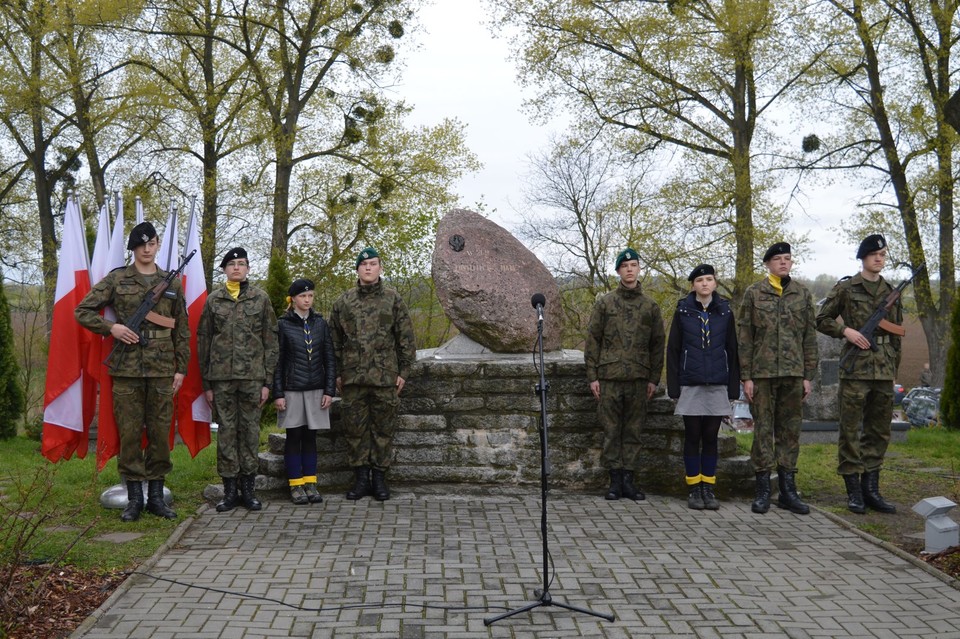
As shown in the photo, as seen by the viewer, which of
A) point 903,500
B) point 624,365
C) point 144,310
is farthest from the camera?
point 903,500

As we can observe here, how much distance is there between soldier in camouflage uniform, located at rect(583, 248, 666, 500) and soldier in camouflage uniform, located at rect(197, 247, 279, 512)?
2574mm

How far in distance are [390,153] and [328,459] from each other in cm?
1284

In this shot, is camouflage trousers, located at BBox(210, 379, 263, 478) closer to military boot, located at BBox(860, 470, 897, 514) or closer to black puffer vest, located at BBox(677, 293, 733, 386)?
black puffer vest, located at BBox(677, 293, 733, 386)

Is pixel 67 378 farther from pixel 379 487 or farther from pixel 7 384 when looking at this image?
pixel 7 384

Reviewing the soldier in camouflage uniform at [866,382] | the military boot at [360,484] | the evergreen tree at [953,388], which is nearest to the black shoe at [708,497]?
the soldier in camouflage uniform at [866,382]

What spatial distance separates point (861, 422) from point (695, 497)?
1461 mm

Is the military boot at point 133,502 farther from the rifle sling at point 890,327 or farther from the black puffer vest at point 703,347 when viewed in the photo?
the rifle sling at point 890,327

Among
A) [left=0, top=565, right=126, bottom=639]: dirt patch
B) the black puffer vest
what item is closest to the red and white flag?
[left=0, top=565, right=126, bottom=639]: dirt patch

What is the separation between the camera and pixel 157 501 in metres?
6.28

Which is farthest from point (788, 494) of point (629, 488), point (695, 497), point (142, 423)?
point (142, 423)

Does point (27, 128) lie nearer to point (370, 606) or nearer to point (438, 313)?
point (438, 313)

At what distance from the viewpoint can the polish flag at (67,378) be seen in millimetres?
6355

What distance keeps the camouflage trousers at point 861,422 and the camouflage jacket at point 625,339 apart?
1.49m

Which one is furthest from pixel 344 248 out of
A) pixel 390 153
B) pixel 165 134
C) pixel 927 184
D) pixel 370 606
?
pixel 370 606
